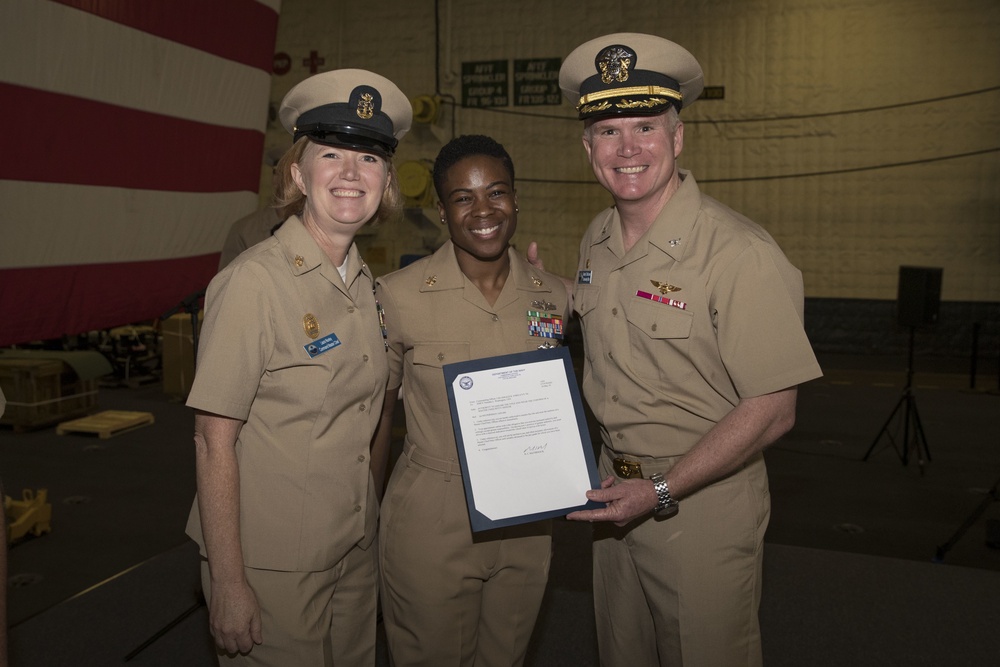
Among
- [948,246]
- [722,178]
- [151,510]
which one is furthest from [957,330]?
[151,510]

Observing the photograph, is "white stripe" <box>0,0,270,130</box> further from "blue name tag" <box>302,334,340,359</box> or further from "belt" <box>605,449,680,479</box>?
"belt" <box>605,449,680,479</box>

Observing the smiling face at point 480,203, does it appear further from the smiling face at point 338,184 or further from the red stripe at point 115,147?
the red stripe at point 115,147

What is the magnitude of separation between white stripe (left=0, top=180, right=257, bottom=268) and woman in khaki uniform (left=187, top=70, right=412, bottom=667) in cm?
81

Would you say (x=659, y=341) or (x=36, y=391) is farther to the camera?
(x=36, y=391)

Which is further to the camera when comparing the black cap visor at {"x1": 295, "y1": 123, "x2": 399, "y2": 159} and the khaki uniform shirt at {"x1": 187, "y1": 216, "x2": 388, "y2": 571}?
the black cap visor at {"x1": 295, "y1": 123, "x2": 399, "y2": 159}

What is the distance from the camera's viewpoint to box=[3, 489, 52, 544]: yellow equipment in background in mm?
3822

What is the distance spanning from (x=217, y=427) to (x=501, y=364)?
0.58 m

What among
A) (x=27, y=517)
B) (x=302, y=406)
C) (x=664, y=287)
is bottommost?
(x=27, y=517)

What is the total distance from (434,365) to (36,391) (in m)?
5.22

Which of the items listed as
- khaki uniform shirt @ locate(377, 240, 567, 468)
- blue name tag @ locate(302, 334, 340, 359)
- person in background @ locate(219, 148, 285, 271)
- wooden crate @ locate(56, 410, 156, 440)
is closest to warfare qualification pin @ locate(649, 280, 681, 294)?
khaki uniform shirt @ locate(377, 240, 567, 468)

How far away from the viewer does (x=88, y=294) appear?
2412mm

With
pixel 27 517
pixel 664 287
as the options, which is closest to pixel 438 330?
pixel 664 287

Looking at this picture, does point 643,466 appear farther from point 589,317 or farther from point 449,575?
point 449,575

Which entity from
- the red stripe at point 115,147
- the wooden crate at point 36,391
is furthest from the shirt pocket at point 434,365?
the wooden crate at point 36,391
